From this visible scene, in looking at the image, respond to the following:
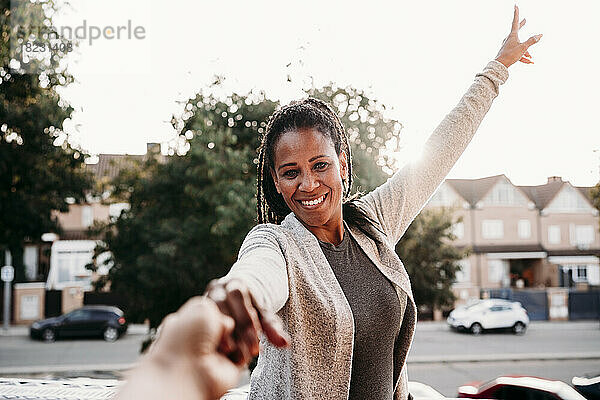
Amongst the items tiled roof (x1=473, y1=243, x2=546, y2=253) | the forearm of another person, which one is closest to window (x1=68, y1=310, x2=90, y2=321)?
tiled roof (x1=473, y1=243, x2=546, y2=253)

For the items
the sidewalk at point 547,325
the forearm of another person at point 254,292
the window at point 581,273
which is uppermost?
the forearm of another person at point 254,292

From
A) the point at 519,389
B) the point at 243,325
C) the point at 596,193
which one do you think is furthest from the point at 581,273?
the point at 243,325

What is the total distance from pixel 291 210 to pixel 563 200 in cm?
3127

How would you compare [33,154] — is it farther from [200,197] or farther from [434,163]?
[434,163]

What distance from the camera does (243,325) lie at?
64cm

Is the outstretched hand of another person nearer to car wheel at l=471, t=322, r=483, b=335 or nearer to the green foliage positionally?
the green foliage

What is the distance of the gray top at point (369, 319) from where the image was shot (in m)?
1.27

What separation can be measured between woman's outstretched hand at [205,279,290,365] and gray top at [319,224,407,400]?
24.8 inches

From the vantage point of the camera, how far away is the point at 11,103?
9.79 m

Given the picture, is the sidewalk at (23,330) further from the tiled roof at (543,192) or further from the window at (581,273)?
the window at (581,273)

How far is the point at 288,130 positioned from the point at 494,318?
19847mm

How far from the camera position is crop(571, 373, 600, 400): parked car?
2.58m

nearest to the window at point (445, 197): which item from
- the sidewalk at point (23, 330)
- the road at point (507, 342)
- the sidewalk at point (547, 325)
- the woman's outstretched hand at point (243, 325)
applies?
the sidewalk at point (547, 325)

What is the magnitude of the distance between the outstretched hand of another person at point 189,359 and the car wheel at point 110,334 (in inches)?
778
